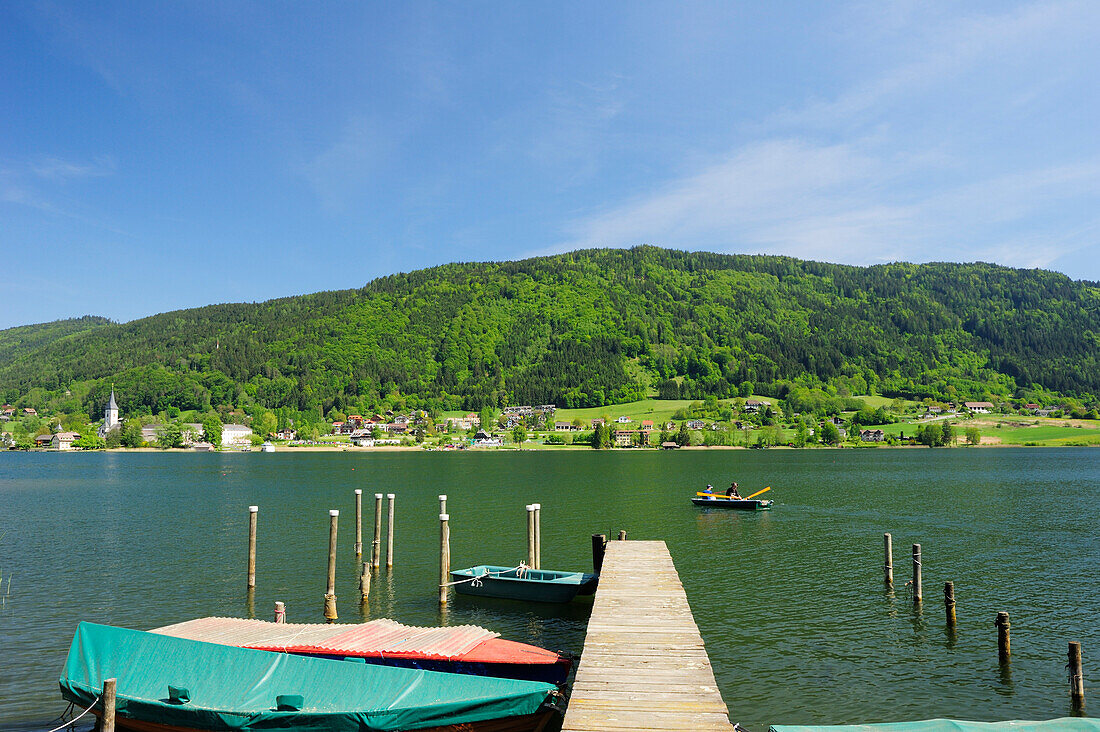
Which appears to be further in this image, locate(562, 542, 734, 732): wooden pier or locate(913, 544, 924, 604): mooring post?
locate(913, 544, 924, 604): mooring post

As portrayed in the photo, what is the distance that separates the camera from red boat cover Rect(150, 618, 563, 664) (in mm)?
15562

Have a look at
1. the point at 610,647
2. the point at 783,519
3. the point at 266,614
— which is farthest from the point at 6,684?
the point at 783,519

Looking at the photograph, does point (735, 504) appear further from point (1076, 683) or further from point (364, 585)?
point (1076, 683)

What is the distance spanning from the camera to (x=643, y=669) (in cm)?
1311

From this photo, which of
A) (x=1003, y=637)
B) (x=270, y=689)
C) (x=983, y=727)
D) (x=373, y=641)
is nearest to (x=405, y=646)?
(x=373, y=641)

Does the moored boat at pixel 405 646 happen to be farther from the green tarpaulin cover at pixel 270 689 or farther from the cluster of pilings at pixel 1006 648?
the cluster of pilings at pixel 1006 648

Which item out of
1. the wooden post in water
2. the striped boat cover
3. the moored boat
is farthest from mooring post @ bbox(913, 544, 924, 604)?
the striped boat cover

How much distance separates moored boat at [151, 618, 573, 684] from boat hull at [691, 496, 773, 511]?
4238 centimetres

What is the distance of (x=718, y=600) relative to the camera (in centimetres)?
2752

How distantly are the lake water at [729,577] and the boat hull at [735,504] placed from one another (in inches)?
29.5

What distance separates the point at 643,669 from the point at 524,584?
13.1 m

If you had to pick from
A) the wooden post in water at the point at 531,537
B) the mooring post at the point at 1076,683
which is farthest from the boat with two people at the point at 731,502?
the mooring post at the point at 1076,683

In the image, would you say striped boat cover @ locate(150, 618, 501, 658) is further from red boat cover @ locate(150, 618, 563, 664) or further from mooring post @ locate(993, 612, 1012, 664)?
mooring post @ locate(993, 612, 1012, 664)

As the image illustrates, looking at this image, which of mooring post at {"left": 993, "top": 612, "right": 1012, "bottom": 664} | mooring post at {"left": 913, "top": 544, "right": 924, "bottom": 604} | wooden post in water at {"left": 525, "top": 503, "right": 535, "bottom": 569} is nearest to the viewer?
mooring post at {"left": 993, "top": 612, "right": 1012, "bottom": 664}
